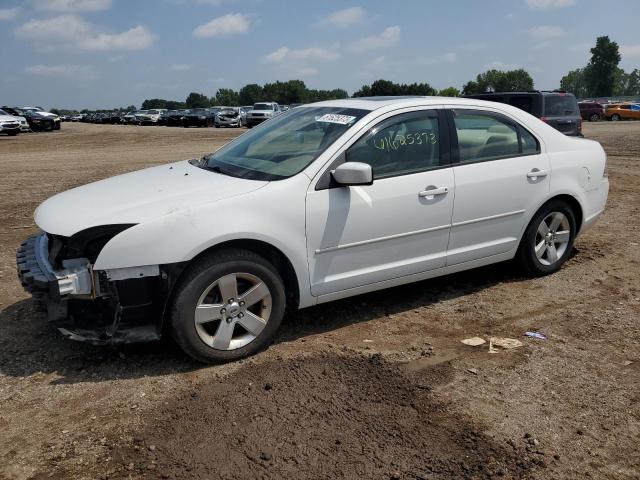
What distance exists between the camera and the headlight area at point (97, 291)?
3457 millimetres

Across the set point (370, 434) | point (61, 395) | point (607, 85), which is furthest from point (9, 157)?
point (607, 85)

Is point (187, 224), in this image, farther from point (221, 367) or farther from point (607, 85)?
point (607, 85)

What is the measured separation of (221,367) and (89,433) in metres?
0.94

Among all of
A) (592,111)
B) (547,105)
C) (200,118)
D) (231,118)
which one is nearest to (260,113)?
(231,118)

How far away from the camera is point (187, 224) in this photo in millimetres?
3533

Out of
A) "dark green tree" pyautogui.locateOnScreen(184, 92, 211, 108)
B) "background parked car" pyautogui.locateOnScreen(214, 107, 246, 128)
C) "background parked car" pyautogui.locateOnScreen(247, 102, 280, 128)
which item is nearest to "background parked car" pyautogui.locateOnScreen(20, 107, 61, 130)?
"background parked car" pyautogui.locateOnScreen(214, 107, 246, 128)

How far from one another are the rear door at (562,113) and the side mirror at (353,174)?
1062 centimetres

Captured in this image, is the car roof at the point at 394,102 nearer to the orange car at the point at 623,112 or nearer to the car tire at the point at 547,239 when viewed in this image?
the car tire at the point at 547,239

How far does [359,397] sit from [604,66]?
122 meters

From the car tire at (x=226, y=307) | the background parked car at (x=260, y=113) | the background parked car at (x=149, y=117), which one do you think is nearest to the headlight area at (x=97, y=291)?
the car tire at (x=226, y=307)

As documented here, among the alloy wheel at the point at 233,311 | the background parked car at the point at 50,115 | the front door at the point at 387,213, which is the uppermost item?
the background parked car at the point at 50,115

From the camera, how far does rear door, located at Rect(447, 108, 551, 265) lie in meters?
4.67

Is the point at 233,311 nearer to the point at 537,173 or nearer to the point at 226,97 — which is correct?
the point at 537,173

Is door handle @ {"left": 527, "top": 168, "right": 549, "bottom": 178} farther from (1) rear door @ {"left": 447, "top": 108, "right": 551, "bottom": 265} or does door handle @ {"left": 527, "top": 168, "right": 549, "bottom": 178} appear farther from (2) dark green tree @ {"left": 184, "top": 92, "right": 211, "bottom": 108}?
(2) dark green tree @ {"left": 184, "top": 92, "right": 211, "bottom": 108}
